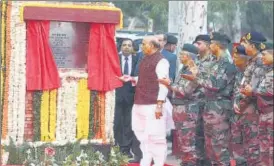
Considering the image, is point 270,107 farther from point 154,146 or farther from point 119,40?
point 119,40

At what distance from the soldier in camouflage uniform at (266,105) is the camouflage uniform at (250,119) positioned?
20cm

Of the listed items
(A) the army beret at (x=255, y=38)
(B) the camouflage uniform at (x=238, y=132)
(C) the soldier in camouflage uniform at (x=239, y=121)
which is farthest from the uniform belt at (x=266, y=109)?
(A) the army beret at (x=255, y=38)

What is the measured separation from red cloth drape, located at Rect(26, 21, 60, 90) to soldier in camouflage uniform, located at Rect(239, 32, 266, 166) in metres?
2.50

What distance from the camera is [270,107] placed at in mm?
8070

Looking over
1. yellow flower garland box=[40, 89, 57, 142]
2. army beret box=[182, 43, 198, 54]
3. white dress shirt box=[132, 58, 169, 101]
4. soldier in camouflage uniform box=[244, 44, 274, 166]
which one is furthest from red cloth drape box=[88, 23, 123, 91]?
soldier in camouflage uniform box=[244, 44, 274, 166]

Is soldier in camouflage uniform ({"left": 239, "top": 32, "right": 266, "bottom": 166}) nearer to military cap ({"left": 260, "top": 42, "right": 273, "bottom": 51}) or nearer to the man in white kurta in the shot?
military cap ({"left": 260, "top": 42, "right": 273, "bottom": 51})

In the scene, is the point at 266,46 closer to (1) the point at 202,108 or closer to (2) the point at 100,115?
(1) the point at 202,108

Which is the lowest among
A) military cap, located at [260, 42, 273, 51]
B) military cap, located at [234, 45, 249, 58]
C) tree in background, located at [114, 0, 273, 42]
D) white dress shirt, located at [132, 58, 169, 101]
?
white dress shirt, located at [132, 58, 169, 101]

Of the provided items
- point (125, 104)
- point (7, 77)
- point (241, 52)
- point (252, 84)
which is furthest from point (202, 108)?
point (125, 104)

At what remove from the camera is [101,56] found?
1019cm

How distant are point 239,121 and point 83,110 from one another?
7.46ft

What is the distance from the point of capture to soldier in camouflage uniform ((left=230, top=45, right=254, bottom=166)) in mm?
8719

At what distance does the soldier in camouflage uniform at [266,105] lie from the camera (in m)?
8.01

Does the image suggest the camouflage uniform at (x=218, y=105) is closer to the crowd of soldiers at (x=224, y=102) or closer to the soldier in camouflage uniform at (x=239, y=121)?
the crowd of soldiers at (x=224, y=102)
